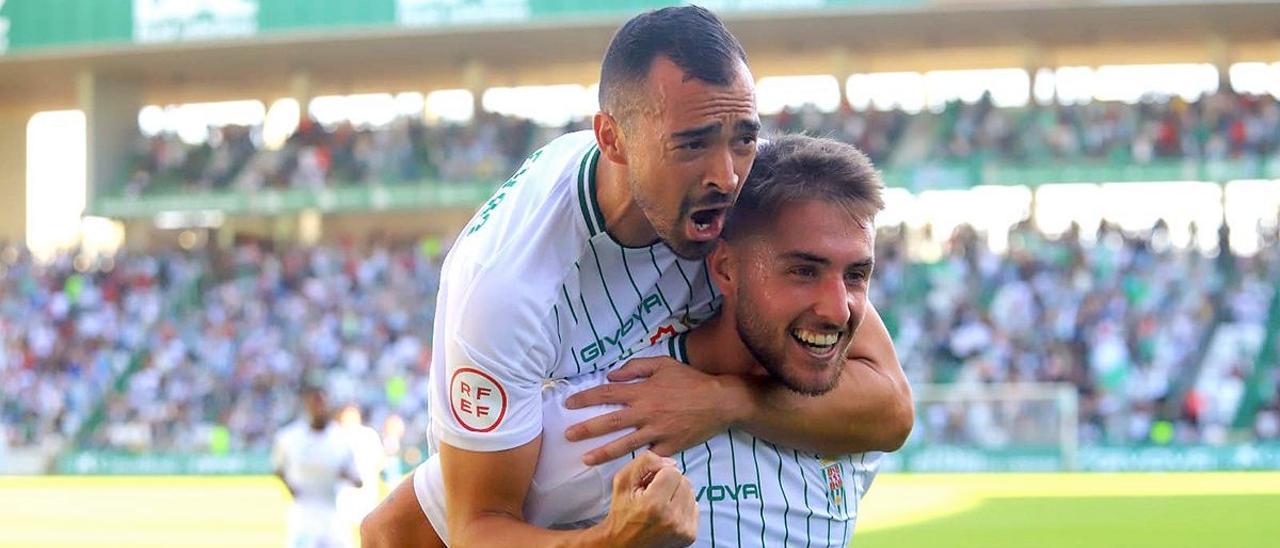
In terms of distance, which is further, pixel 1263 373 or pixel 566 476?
pixel 1263 373

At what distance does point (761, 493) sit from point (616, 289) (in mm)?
627

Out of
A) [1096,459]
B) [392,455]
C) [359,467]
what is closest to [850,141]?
[1096,459]

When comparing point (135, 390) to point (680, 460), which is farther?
point (135, 390)

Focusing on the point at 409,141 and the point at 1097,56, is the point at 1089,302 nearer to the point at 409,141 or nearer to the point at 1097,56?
the point at 1097,56

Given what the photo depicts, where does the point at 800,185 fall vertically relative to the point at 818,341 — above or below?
above

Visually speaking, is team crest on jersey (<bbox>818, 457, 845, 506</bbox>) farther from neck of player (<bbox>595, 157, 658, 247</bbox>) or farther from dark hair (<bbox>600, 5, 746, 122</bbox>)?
dark hair (<bbox>600, 5, 746, 122</bbox>)

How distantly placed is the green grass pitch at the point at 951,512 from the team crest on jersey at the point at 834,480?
39.8 feet

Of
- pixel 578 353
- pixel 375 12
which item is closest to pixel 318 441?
pixel 578 353

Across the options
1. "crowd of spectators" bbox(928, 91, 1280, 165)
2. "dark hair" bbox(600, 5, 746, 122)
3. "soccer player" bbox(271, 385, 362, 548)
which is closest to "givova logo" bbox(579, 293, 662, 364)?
"dark hair" bbox(600, 5, 746, 122)

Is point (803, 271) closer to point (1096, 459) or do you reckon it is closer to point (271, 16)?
point (1096, 459)

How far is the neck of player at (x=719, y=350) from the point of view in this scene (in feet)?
14.3

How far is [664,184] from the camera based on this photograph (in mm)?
3844

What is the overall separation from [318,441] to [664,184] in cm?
1046

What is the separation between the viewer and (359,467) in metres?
14.3
